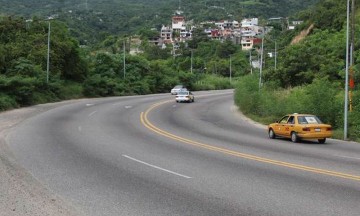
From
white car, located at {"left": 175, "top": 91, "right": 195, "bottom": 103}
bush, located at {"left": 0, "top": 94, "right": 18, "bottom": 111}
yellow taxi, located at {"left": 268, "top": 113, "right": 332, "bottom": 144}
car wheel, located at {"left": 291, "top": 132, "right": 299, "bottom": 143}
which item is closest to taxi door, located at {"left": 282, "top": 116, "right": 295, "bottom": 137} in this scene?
yellow taxi, located at {"left": 268, "top": 113, "right": 332, "bottom": 144}

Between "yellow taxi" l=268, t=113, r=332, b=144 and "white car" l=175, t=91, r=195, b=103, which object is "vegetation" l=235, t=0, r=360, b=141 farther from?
"white car" l=175, t=91, r=195, b=103

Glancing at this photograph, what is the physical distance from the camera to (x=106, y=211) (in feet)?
29.8

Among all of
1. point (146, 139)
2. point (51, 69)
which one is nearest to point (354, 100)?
point (146, 139)

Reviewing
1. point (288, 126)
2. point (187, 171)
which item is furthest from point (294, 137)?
point (187, 171)

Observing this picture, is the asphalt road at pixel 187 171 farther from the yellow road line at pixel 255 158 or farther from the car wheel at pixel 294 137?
the car wheel at pixel 294 137

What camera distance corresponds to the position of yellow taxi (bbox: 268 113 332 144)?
22.7 m

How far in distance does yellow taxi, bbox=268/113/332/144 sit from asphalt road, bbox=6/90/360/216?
0.77 m

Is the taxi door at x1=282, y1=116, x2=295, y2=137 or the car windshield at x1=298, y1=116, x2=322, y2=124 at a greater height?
the car windshield at x1=298, y1=116, x2=322, y2=124

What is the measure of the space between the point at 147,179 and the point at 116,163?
2899mm

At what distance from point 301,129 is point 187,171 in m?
10.7

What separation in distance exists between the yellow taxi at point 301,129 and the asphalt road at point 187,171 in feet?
2.52

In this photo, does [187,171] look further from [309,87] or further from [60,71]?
[60,71]

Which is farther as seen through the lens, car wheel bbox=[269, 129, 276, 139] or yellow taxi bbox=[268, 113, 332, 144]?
car wheel bbox=[269, 129, 276, 139]

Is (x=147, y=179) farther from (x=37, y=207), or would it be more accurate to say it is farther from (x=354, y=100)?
(x=354, y=100)
